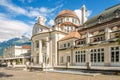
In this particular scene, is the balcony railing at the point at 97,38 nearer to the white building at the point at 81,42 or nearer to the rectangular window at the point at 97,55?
the white building at the point at 81,42

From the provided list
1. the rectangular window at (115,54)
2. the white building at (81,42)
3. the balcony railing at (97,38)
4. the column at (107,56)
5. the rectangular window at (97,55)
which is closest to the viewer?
the rectangular window at (115,54)

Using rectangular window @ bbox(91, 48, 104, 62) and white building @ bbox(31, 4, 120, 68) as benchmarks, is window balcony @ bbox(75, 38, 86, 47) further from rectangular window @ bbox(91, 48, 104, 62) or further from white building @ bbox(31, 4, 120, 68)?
rectangular window @ bbox(91, 48, 104, 62)

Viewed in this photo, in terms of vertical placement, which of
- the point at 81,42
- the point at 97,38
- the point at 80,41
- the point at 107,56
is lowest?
the point at 107,56

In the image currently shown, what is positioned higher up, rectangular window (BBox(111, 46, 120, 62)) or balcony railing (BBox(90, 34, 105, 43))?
balcony railing (BBox(90, 34, 105, 43))

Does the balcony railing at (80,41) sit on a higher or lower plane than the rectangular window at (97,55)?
higher

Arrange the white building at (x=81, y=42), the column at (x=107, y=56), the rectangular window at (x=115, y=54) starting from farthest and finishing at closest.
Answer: the white building at (x=81, y=42), the column at (x=107, y=56), the rectangular window at (x=115, y=54)

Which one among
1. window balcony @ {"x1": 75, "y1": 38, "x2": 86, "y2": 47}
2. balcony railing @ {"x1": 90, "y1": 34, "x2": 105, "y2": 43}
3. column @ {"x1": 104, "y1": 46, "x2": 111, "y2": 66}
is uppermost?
balcony railing @ {"x1": 90, "y1": 34, "x2": 105, "y2": 43}

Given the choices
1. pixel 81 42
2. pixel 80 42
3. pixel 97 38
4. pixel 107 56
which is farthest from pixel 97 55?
pixel 80 42

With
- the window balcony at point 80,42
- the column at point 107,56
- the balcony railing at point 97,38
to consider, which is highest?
the balcony railing at point 97,38

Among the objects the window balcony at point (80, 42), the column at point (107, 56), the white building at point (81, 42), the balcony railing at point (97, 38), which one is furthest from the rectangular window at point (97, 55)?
the window balcony at point (80, 42)

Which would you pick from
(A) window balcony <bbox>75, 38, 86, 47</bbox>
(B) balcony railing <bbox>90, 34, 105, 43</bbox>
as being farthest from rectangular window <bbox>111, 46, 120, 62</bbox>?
(A) window balcony <bbox>75, 38, 86, 47</bbox>

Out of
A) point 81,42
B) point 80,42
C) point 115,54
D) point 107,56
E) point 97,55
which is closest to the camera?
point 115,54

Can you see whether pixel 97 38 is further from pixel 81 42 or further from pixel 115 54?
pixel 115 54

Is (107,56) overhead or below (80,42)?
below
